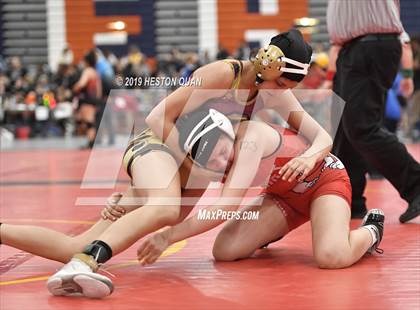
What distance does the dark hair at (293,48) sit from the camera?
3377 mm

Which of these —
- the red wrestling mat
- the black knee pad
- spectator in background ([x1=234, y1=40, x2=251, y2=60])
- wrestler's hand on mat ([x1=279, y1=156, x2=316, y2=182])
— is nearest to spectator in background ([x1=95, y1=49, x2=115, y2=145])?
spectator in background ([x1=234, y1=40, x2=251, y2=60])

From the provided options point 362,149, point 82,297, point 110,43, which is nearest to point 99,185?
point 362,149

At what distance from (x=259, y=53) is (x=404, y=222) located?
1.60 metres

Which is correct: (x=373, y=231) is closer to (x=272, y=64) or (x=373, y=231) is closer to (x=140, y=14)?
(x=272, y=64)

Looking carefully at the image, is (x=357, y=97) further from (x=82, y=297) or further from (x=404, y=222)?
(x=82, y=297)

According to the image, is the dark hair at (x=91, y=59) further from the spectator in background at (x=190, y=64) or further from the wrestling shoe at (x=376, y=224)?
the wrestling shoe at (x=376, y=224)

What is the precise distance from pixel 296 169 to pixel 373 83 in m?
1.44

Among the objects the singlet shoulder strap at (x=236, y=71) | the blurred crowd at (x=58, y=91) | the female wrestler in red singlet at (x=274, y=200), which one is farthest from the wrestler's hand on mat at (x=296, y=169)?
the blurred crowd at (x=58, y=91)

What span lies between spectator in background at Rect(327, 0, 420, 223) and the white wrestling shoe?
2.16 m

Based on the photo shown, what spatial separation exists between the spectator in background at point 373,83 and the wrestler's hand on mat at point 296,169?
1248mm

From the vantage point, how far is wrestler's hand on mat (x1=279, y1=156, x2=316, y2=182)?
10.8 ft

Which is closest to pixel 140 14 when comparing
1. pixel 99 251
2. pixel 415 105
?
pixel 415 105

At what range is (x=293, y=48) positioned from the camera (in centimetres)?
339

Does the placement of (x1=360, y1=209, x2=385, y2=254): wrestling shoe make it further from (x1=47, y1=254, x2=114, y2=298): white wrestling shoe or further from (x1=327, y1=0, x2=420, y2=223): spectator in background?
(x1=47, y1=254, x2=114, y2=298): white wrestling shoe
